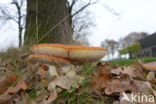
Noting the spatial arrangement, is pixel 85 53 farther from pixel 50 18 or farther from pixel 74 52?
pixel 50 18

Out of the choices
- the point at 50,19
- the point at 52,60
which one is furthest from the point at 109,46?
the point at 52,60

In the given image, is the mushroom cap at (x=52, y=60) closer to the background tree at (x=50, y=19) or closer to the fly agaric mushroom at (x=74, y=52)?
the fly agaric mushroom at (x=74, y=52)

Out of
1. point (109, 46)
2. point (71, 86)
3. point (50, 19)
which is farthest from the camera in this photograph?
point (50, 19)

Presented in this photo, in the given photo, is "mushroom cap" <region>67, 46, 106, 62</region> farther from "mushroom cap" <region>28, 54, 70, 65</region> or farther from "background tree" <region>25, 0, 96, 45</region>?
"background tree" <region>25, 0, 96, 45</region>

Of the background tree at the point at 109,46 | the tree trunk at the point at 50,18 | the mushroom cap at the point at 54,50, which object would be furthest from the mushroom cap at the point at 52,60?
the tree trunk at the point at 50,18

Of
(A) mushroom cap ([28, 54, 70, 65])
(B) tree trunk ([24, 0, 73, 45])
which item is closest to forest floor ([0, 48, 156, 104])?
(A) mushroom cap ([28, 54, 70, 65])

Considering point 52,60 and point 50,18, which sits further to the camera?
point 50,18

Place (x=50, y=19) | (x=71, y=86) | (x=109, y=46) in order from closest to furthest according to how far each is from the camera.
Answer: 1. (x=71, y=86)
2. (x=109, y=46)
3. (x=50, y=19)

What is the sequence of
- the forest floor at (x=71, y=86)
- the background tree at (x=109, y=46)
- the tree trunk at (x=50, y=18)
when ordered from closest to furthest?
the forest floor at (x=71, y=86) < the background tree at (x=109, y=46) < the tree trunk at (x=50, y=18)
